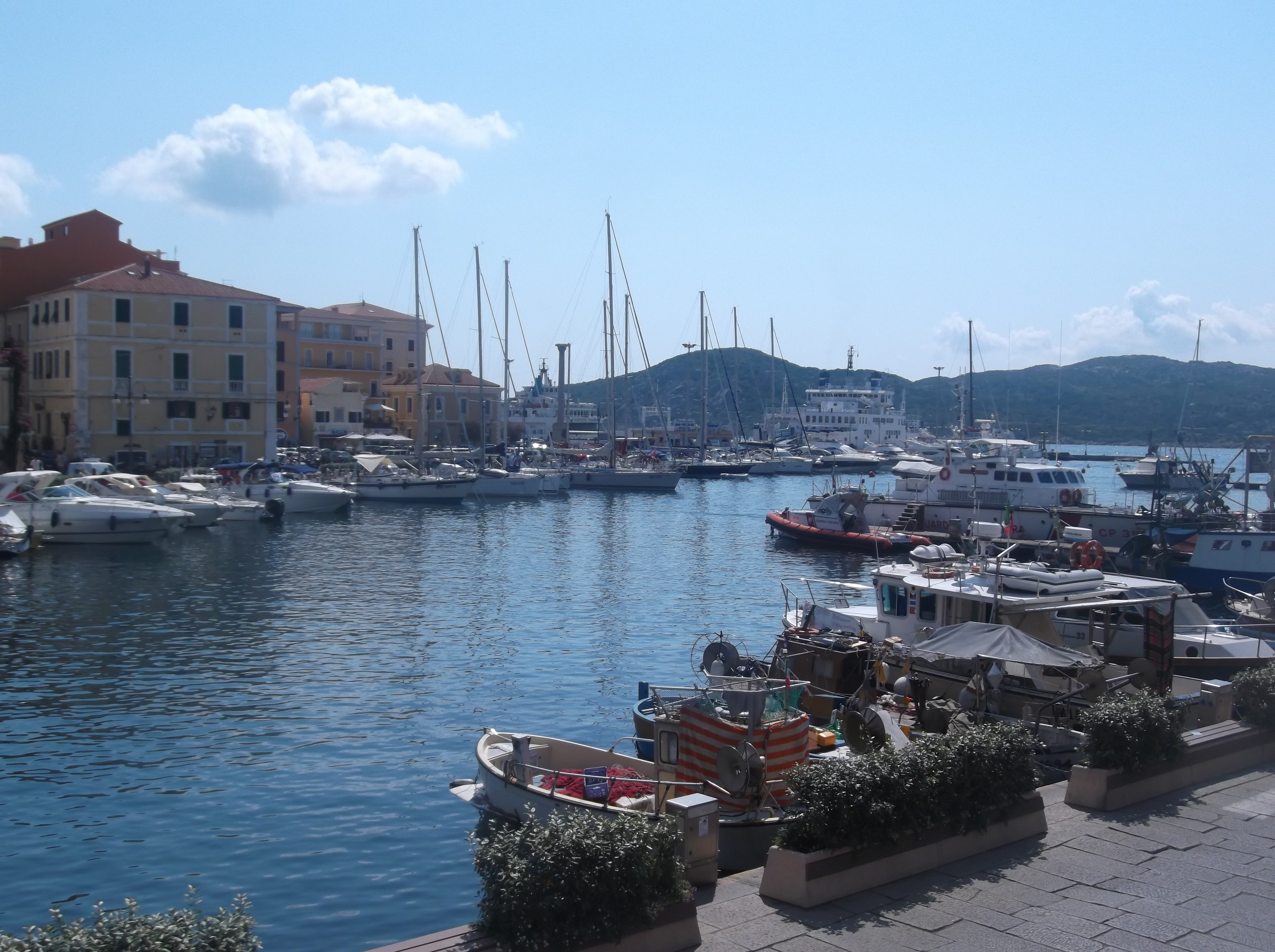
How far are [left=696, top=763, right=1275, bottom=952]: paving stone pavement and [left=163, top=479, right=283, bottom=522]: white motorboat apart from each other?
5040 cm

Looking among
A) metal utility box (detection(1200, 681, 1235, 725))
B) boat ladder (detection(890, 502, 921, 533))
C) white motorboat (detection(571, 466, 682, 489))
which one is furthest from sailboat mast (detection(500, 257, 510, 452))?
metal utility box (detection(1200, 681, 1235, 725))

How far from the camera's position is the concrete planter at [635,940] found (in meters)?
6.83

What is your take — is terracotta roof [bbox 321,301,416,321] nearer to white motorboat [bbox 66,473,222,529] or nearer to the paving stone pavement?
white motorboat [bbox 66,473,222,529]

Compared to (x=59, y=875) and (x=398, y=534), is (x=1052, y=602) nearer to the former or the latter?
(x=59, y=875)

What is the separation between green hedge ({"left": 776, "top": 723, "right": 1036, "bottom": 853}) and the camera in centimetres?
852

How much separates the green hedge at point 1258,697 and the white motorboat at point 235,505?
4943 centimetres

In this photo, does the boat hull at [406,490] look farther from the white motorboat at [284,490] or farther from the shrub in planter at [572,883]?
the shrub in planter at [572,883]

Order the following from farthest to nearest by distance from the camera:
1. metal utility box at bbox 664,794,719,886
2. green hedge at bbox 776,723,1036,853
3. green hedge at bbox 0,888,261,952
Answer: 1. metal utility box at bbox 664,794,719,886
2. green hedge at bbox 776,723,1036,853
3. green hedge at bbox 0,888,261,952

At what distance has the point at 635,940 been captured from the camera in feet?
23.5

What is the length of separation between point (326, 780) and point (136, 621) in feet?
50.1

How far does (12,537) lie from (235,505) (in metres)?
15.2

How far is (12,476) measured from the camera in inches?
1892

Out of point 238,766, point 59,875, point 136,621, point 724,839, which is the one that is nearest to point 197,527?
point 136,621

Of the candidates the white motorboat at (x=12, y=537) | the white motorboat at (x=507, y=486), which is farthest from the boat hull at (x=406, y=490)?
the white motorboat at (x=12, y=537)
